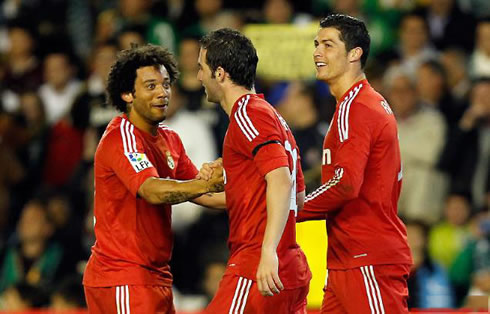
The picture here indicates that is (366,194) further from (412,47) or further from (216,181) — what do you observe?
(412,47)

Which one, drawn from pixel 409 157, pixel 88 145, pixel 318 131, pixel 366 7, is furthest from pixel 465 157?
pixel 88 145

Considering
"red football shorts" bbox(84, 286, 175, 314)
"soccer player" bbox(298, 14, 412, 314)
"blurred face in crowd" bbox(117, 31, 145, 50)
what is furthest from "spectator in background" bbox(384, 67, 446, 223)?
"red football shorts" bbox(84, 286, 175, 314)

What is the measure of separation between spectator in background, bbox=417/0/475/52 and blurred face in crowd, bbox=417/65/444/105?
59 centimetres

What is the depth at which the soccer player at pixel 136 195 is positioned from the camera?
5.35 meters

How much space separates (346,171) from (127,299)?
1.26 meters

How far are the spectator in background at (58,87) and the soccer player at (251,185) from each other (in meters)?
5.40

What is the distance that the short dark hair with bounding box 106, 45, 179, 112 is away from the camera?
18.8 feet

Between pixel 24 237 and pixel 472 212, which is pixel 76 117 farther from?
pixel 472 212

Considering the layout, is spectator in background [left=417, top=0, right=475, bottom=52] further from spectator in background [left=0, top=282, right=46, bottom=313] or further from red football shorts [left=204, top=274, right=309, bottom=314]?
red football shorts [left=204, top=274, right=309, bottom=314]

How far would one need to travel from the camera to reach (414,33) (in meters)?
9.45

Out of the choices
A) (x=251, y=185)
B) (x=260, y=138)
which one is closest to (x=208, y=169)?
(x=251, y=185)

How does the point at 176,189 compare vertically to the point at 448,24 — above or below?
below

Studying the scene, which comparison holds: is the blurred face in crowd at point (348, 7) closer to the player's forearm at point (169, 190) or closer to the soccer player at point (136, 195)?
the soccer player at point (136, 195)

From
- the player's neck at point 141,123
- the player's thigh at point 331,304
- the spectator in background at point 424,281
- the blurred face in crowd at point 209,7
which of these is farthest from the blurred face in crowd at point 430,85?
the player's neck at point 141,123
